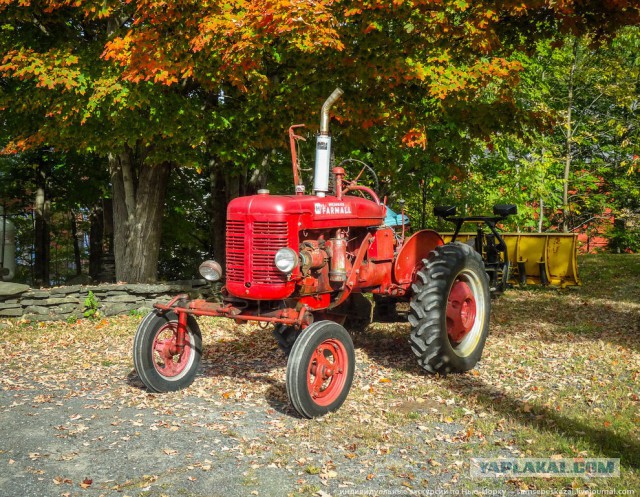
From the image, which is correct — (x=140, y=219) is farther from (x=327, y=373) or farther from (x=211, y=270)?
(x=327, y=373)

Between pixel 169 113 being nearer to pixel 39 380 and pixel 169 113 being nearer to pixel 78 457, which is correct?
pixel 39 380

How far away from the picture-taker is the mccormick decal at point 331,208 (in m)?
5.50

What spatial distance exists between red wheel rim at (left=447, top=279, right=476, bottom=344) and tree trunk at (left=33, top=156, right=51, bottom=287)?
1158cm

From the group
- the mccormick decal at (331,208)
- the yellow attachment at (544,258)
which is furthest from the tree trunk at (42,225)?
the mccormick decal at (331,208)

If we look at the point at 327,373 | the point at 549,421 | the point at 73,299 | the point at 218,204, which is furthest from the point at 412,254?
the point at 218,204

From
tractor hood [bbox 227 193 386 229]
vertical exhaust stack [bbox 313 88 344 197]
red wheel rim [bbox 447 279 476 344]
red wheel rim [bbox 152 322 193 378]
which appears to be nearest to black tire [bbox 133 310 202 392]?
red wheel rim [bbox 152 322 193 378]

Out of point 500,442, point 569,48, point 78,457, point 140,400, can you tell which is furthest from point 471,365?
point 569,48

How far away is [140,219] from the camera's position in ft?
36.6

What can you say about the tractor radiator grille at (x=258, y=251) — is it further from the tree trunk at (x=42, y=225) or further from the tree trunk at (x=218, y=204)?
the tree trunk at (x=42, y=225)

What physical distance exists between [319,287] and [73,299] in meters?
5.52

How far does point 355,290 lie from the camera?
20.5 feet

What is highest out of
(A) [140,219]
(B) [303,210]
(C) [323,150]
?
(C) [323,150]

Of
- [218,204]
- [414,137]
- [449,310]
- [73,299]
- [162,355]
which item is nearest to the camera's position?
[162,355]

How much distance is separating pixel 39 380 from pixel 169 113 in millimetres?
4148
